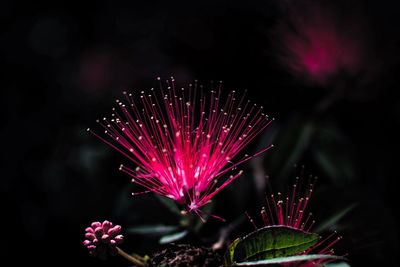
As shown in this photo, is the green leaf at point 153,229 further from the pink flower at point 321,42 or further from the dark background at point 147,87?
the pink flower at point 321,42

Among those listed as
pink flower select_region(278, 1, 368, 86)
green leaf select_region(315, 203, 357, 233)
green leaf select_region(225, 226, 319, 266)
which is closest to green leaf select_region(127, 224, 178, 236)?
A: green leaf select_region(315, 203, 357, 233)

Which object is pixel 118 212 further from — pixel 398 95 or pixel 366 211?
pixel 398 95

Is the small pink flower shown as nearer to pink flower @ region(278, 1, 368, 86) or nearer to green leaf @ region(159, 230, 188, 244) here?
green leaf @ region(159, 230, 188, 244)

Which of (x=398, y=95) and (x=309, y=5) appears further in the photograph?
(x=398, y=95)

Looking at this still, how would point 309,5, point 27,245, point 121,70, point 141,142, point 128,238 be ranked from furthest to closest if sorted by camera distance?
point 121,70
point 27,245
point 309,5
point 128,238
point 141,142

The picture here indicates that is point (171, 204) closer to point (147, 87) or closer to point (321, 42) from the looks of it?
point (321, 42)

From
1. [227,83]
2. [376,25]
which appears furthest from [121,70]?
[376,25]

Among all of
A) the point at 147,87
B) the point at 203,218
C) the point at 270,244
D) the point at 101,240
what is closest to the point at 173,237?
the point at 203,218
